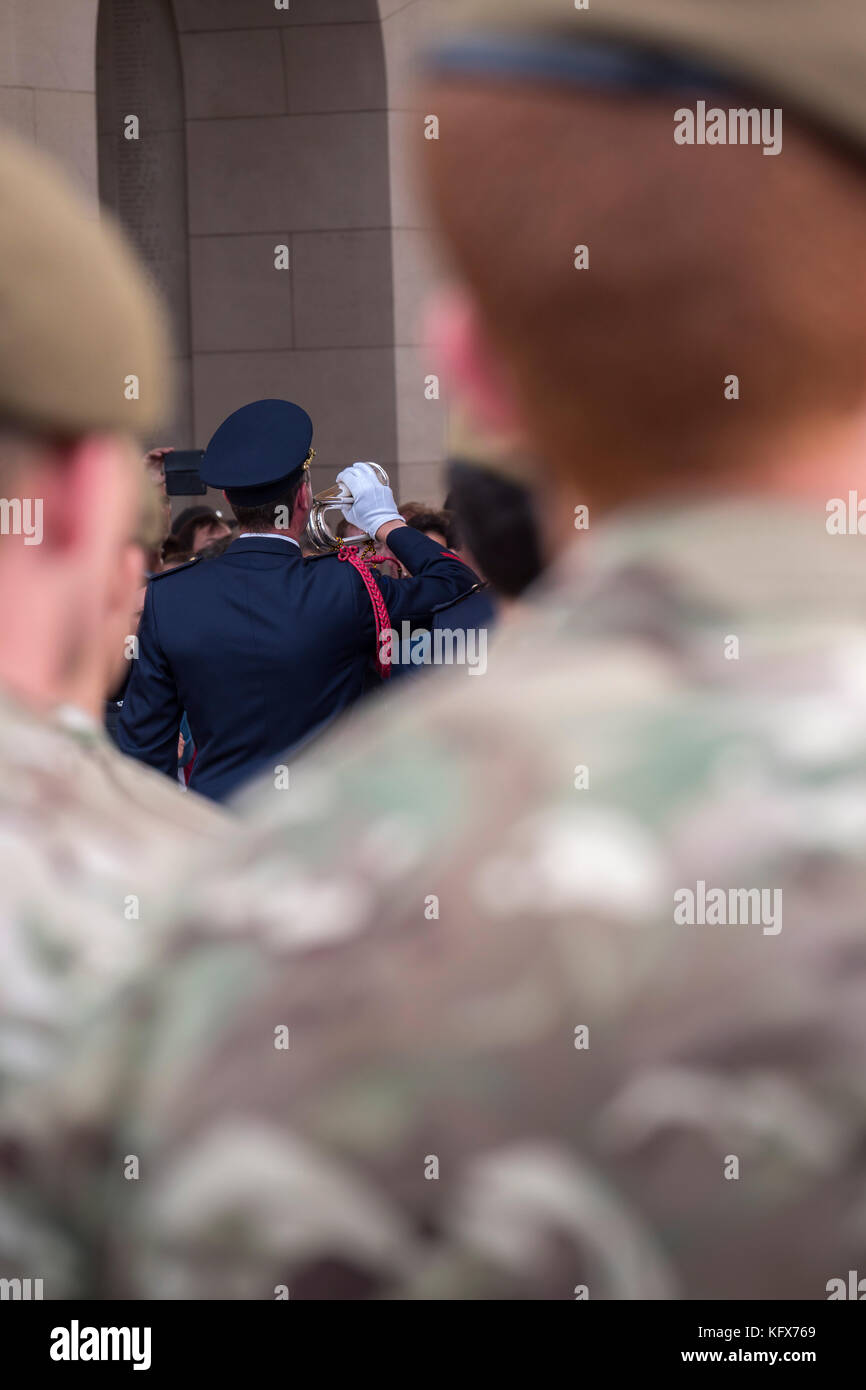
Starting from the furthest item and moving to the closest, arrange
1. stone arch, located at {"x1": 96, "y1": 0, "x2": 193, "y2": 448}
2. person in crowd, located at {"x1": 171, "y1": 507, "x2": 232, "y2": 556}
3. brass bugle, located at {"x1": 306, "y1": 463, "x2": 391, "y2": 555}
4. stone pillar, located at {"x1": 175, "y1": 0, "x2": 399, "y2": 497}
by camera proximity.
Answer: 1. stone arch, located at {"x1": 96, "y1": 0, "x2": 193, "y2": 448}
2. stone pillar, located at {"x1": 175, "y1": 0, "x2": 399, "y2": 497}
3. person in crowd, located at {"x1": 171, "y1": 507, "x2": 232, "y2": 556}
4. brass bugle, located at {"x1": 306, "y1": 463, "x2": 391, "y2": 555}

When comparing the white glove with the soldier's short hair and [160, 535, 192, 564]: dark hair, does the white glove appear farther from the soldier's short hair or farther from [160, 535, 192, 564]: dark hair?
the soldier's short hair

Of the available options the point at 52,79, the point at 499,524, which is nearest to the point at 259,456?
the point at 499,524

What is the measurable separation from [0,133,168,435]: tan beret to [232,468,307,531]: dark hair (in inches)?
136

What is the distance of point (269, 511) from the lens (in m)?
4.68

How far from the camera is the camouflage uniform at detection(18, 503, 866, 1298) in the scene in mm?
722

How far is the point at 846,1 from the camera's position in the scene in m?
0.86

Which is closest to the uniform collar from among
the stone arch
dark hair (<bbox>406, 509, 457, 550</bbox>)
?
dark hair (<bbox>406, 509, 457, 550</bbox>)

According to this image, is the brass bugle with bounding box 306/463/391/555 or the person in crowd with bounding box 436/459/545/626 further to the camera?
the brass bugle with bounding box 306/463/391/555

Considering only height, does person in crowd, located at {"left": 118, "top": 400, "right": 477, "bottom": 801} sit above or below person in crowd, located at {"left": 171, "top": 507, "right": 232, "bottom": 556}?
below

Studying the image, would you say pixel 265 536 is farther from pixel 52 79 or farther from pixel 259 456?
pixel 52 79

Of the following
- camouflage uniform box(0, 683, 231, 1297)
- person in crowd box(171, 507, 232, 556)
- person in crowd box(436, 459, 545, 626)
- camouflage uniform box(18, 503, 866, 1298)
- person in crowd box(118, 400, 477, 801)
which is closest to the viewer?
camouflage uniform box(18, 503, 866, 1298)

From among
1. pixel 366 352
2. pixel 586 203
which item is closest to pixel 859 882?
pixel 586 203

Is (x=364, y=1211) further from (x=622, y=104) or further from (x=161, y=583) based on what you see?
(x=161, y=583)
